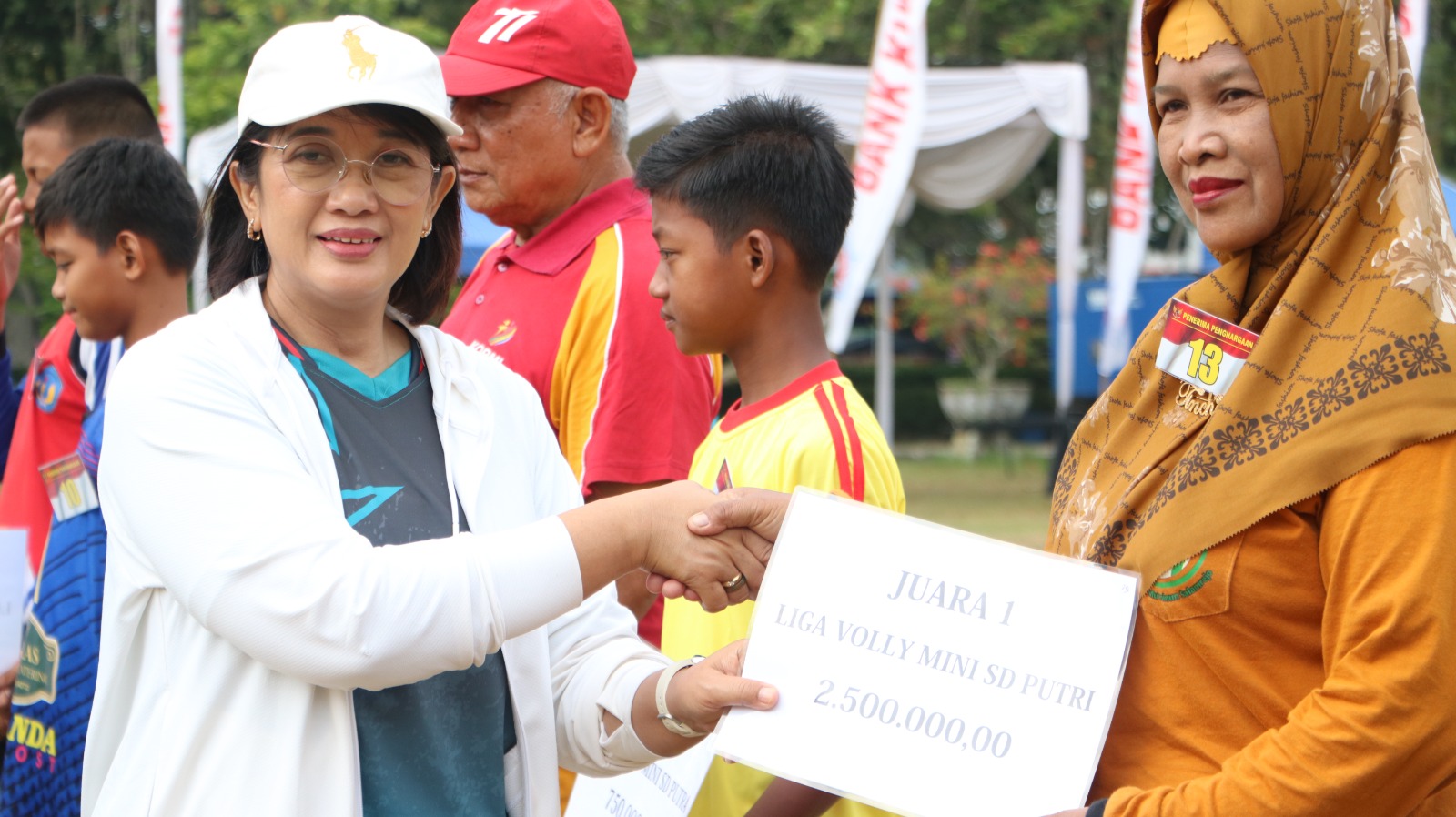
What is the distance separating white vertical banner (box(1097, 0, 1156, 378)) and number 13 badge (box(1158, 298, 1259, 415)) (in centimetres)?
920

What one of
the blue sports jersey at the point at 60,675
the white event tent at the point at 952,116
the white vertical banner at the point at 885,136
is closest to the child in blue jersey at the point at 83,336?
the blue sports jersey at the point at 60,675

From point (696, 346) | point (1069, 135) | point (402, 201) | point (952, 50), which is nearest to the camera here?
point (402, 201)

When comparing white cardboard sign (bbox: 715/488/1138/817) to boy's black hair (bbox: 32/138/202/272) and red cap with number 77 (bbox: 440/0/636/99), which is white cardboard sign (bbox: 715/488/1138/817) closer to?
red cap with number 77 (bbox: 440/0/636/99)

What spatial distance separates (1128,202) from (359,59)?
10078 millimetres

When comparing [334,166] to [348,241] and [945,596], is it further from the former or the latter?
[945,596]

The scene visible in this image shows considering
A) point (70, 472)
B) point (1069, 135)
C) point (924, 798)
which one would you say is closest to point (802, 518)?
point (924, 798)

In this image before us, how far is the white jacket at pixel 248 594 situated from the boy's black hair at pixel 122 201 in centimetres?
161

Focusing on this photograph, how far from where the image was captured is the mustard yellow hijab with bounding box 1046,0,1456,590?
165 cm

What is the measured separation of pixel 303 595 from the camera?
1.71 metres

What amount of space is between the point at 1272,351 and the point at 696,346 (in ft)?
4.30

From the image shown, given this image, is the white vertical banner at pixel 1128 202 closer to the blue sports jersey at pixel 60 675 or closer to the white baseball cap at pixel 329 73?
the blue sports jersey at pixel 60 675

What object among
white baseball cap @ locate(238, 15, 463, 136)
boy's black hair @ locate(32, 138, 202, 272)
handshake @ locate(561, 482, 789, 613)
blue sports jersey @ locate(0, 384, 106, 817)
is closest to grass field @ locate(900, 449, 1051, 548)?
boy's black hair @ locate(32, 138, 202, 272)

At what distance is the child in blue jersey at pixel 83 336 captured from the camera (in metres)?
2.91

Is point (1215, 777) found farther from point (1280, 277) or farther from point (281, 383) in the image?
point (281, 383)
